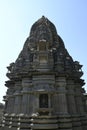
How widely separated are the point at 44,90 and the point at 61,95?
2316 millimetres

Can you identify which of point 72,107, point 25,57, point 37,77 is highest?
point 25,57

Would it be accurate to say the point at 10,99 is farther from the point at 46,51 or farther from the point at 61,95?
the point at 46,51

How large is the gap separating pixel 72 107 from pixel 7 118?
25.1 ft

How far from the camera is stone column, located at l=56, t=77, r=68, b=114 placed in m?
17.1

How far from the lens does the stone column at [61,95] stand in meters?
17.1

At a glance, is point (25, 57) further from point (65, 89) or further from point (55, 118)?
point (55, 118)

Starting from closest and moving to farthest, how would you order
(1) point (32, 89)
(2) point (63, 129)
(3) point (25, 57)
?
1. (2) point (63, 129)
2. (1) point (32, 89)
3. (3) point (25, 57)

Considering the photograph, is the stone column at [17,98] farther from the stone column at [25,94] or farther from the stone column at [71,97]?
the stone column at [71,97]

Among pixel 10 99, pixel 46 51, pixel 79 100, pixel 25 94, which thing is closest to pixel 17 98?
pixel 25 94

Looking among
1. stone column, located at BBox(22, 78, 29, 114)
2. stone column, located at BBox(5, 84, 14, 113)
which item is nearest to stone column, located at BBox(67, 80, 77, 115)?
stone column, located at BBox(22, 78, 29, 114)

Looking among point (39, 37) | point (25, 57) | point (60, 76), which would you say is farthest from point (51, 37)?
point (60, 76)

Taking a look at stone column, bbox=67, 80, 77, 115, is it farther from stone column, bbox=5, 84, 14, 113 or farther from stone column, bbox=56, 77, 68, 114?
stone column, bbox=5, 84, 14, 113

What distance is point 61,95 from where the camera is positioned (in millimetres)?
17766

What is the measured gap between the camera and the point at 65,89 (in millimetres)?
18266
